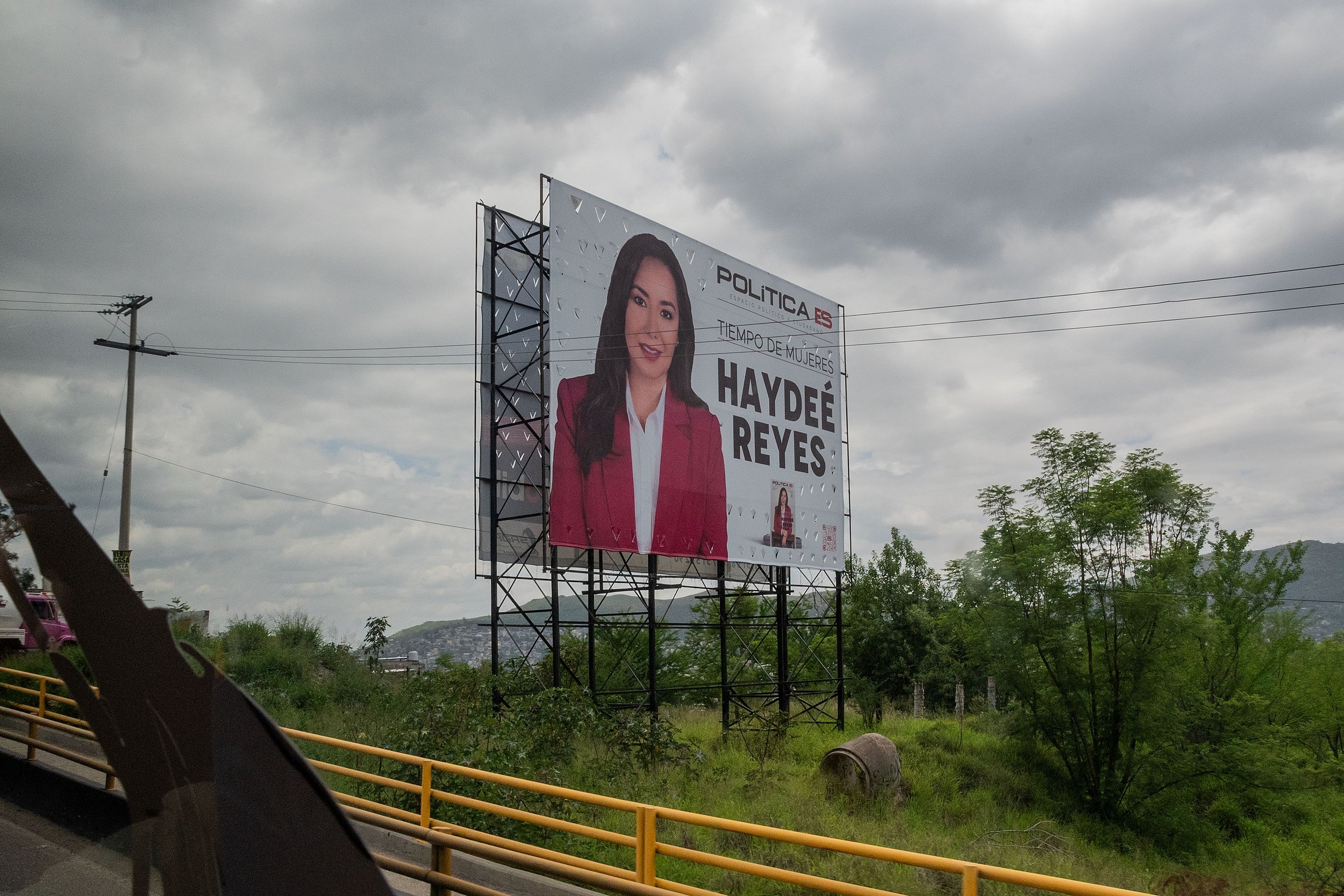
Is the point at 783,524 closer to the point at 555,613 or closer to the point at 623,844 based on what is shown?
the point at 555,613

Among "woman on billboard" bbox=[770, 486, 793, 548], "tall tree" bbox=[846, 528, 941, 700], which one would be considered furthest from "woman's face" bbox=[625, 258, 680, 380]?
"tall tree" bbox=[846, 528, 941, 700]

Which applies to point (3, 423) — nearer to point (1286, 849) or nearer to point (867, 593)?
point (1286, 849)

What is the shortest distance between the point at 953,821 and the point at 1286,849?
7.63 metres

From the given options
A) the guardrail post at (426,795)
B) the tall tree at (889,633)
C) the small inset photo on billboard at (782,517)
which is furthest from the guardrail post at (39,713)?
the tall tree at (889,633)

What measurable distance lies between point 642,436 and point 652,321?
2.47m

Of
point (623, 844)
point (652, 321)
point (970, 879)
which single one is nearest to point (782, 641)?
point (652, 321)

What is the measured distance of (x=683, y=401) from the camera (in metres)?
19.9

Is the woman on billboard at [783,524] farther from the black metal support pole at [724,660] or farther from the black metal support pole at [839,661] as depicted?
the black metal support pole at [839,661]

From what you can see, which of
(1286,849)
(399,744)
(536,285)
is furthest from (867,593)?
(399,744)

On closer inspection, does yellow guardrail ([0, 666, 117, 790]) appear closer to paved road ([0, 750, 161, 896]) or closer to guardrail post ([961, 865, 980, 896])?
paved road ([0, 750, 161, 896])

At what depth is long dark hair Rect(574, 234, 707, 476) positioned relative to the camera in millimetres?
17875

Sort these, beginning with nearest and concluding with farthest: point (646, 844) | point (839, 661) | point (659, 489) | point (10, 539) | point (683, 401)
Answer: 1. point (10, 539)
2. point (646, 844)
3. point (659, 489)
4. point (683, 401)
5. point (839, 661)

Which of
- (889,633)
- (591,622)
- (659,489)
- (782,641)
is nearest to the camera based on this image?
(591,622)

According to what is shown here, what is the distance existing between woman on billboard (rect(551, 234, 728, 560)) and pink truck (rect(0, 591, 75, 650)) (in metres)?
15.9
